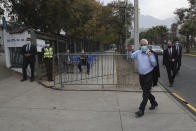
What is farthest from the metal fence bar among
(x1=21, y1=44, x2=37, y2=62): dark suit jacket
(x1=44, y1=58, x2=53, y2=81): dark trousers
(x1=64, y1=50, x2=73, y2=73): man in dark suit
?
(x1=21, y1=44, x2=37, y2=62): dark suit jacket

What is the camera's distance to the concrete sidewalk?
151 inches

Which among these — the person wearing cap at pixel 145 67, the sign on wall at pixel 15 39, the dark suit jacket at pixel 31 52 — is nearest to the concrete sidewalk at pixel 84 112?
the person wearing cap at pixel 145 67

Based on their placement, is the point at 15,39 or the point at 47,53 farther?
the point at 15,39

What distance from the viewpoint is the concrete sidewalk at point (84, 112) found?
12.6ft

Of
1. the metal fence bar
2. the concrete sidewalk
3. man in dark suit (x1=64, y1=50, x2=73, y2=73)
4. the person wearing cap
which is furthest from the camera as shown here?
man in dark suit (x1=64, y1=50, x2=73, y2=73)

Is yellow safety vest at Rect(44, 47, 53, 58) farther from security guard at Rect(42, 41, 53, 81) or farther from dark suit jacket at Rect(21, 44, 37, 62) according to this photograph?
dark suit jacket at Rect(21, 44, 37, 62)

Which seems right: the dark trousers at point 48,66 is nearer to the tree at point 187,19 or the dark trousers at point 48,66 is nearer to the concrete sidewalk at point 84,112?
the concrete sidewalk at point 84,112

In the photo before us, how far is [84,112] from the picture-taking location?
15.1 feet

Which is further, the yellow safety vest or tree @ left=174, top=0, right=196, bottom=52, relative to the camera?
tree @ left=174, top=0, right=196, bottom=52

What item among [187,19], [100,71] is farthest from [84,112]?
[187,19]

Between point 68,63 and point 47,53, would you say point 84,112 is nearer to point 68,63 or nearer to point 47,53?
point 68,63

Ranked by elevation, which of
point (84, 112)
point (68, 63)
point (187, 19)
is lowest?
point (84, 112)

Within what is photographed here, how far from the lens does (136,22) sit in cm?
1002

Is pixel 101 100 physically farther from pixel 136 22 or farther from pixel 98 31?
pixel 98 31
